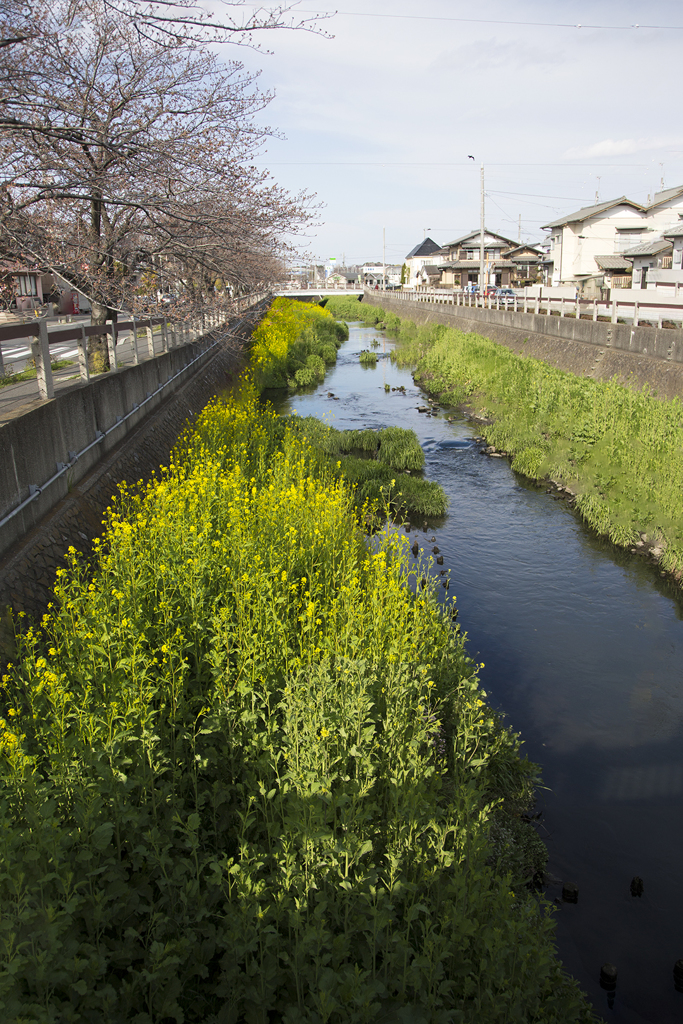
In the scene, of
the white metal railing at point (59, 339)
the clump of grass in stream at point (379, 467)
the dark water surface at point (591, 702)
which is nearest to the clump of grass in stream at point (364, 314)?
the clump of grass in stream at point (379, 467)

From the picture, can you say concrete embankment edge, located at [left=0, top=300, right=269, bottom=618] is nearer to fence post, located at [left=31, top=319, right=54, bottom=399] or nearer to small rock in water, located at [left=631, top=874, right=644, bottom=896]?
fence post, located at [left=31, top=319, right=54, bottom=399]

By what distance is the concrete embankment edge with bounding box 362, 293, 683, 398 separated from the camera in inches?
684

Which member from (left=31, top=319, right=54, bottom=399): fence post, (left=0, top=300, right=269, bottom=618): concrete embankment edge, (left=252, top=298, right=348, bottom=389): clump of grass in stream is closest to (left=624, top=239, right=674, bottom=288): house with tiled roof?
(left=252, top=298, right=348, bottom=389): clump of grass in stream

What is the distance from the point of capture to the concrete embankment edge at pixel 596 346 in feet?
57.0

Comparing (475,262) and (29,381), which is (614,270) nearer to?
(475,262)

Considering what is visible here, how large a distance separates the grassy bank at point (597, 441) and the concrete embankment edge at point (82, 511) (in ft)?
26.8

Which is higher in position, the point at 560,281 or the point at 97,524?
the point at 560,281

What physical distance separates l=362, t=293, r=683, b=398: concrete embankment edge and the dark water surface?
4.92 m

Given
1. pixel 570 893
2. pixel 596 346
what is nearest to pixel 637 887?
pixel 570 893

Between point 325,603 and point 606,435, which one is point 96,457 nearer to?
point 325,603

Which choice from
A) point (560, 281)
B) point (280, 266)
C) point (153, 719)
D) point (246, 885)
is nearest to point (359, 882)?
point (246, 885)

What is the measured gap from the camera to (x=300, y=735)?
158 inches

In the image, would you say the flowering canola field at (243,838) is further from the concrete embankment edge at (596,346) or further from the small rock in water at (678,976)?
the concrete embankment edge at (596,346)

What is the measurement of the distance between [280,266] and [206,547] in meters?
40.0
